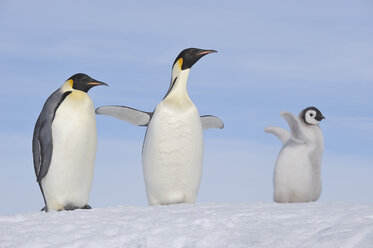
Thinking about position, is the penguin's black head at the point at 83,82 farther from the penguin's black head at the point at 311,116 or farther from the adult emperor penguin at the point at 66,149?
the penguin's black head at the point at 311,116

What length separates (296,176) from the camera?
219 inches

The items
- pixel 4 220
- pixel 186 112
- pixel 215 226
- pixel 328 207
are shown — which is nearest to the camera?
pixel 215 226

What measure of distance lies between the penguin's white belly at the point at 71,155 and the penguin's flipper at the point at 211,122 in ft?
4.61

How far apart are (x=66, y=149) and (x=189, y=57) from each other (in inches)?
56.5

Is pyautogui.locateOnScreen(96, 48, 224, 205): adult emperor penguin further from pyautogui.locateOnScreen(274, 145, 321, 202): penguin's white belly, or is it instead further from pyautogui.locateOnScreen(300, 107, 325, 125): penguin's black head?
pyautogui.locateOnScreen(300, 107, 325, 125): penguin's black head

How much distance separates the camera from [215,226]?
4.05m

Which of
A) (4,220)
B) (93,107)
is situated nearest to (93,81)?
(93,107)

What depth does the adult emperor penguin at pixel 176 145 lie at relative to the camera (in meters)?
5.32

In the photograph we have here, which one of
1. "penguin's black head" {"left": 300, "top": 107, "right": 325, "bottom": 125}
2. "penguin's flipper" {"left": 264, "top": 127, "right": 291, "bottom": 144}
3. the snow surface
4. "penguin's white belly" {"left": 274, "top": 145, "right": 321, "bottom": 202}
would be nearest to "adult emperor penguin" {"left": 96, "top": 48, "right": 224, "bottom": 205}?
the snow surface

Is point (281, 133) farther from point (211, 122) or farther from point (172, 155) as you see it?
point (172, 155)

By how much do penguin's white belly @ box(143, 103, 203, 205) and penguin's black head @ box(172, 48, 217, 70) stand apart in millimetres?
396

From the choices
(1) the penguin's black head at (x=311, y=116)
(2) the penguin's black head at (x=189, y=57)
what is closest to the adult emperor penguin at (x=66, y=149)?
(2) the penguin's black head at (x=189, y=57)

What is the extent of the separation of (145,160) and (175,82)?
0.79 metres

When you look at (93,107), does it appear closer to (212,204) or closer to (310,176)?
(212,204)
